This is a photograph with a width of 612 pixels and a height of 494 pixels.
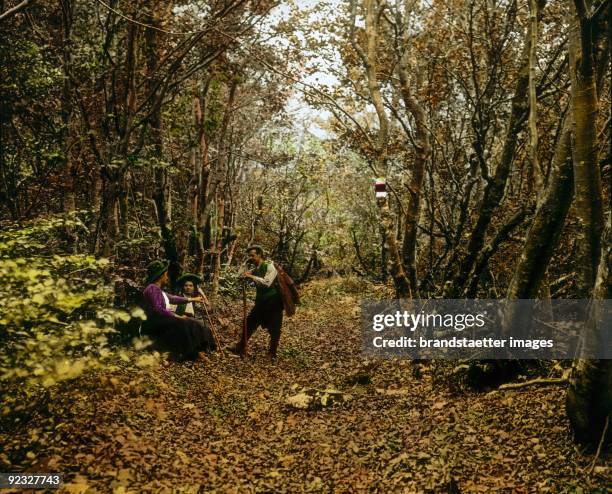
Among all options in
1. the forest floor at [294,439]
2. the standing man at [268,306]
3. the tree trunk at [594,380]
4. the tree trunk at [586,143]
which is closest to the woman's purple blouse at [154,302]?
the forest floor at [294,439]

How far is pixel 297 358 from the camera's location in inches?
407

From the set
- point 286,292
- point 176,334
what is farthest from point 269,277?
point 176,334

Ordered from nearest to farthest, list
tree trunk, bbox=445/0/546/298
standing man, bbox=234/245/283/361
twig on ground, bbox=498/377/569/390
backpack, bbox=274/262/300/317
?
1. twig on ground, bbox=498/377/569/390
2. tree trunk, bbox=445/0/546/298
3. backpack, bbox=274/262/300/317
4. standing man, bbox=234/245/283/361

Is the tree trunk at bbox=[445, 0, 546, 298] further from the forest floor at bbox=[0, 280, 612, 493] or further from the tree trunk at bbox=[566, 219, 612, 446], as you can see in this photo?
the tree trunk at bbox=[566, 219, 612, 446]

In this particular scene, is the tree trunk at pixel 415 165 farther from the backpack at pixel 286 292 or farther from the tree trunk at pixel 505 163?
the backpack at pixel 286 292

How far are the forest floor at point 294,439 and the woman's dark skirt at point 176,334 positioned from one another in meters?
0.75

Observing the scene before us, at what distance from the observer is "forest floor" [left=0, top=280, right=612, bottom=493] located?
471 centimetres

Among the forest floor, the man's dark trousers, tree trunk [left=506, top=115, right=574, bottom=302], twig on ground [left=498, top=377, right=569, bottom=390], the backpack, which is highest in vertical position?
tree trunk [left=506, top=115, right=574, bottom=302]

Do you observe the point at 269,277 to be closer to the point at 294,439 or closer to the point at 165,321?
the point at 165,321

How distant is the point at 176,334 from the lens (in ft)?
29.1

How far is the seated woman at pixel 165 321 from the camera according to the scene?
28.2 feet

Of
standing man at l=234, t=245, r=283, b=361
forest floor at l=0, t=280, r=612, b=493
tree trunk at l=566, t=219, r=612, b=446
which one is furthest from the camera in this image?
standing man at l=234, t=245, r=283, b=361

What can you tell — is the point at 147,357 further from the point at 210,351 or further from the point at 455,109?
the point at 455,109

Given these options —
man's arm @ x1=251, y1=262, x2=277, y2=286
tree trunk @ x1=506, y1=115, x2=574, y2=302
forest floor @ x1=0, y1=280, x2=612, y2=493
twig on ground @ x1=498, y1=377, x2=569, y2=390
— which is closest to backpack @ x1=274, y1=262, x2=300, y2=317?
man's arm @ x1=251, y1=262, x2=277, y2=286
